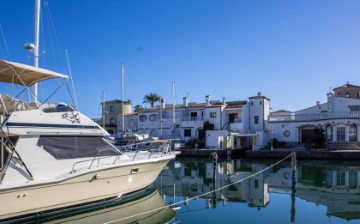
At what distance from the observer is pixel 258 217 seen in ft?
36.4

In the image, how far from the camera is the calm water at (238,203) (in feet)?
35.3

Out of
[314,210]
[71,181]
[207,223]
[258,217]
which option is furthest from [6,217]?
[314,210]

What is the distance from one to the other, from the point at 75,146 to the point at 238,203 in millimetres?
6908

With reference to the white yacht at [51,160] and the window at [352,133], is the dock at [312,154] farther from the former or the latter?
the white yacht at [51,160]

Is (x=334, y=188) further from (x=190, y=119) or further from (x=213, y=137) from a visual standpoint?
(x=190, y=119)

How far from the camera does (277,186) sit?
1722cm

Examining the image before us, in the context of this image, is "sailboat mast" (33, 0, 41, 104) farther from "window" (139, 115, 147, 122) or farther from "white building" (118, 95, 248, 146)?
"window" (139, 115, 147, 122)

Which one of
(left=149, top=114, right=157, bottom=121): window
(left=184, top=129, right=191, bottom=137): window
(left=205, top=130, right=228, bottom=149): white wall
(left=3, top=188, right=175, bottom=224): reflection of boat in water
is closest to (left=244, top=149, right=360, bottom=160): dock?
(left=205, top=130, right=228, bottom=149): white wall

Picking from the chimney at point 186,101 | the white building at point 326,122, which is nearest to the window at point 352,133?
the white building at point 326,122

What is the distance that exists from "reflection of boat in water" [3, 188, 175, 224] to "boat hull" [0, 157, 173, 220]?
0.37m

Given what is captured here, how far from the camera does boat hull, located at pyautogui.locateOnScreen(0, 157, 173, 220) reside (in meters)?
9.01

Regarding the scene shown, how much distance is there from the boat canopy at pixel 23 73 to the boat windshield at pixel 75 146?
2.14 m

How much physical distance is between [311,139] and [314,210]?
84.6 ft

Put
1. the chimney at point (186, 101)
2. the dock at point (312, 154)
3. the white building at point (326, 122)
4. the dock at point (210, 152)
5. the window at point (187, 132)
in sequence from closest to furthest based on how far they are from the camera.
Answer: the dock at point (312, 154) → the dock at point (210, 152) → the white building at point (326, 122) → the window at point (187, 132) → the chimney at point (186, 101)
